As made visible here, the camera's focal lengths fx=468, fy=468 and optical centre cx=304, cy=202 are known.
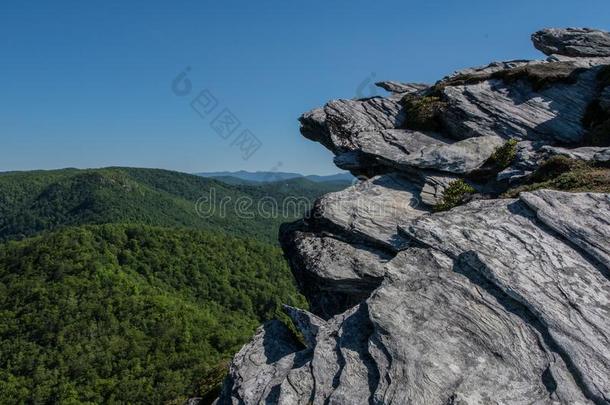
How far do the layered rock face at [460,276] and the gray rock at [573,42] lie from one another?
7.62m

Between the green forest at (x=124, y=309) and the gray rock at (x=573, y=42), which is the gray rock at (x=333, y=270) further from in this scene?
the green forest at (x=124, y=309)

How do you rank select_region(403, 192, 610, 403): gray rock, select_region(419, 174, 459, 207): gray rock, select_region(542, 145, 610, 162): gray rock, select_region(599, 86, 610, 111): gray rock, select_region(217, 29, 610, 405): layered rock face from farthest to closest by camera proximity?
select_region(599, 86, 610, 111): gray rock → select_region(419, 174, 459, 207): gray rock → select_region(542, 145, 610, 162): gray rock → select_region(217, 29, 610, 405): layered rock face → select_region(403, 192, 610, 403): gray rock

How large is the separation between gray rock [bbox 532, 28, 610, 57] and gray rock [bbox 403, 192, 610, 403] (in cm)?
1983

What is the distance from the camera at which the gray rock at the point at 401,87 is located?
2933 centimetres

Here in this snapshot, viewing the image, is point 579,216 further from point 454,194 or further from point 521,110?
point 521,110

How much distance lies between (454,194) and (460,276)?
6.07 m

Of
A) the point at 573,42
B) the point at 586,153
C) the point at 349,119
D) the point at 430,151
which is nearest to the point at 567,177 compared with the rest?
the point at 586,153

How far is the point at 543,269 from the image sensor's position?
37.3ft

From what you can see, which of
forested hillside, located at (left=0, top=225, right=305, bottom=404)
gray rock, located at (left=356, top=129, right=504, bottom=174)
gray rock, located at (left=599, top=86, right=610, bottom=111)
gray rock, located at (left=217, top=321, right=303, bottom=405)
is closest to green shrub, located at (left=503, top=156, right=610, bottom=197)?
gray rock, located at (left=356, top=129, right=504, bottom=174)

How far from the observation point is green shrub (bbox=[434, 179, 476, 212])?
16.9m

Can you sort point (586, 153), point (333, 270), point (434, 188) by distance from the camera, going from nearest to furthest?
point (333, 270)
point (586, 153)
point (434, 188)

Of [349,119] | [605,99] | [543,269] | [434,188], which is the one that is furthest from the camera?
[349,119]

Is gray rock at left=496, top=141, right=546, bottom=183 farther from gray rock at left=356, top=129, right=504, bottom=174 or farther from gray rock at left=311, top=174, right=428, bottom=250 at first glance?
gray rock at left=311, top=174, right=428, bottom=250

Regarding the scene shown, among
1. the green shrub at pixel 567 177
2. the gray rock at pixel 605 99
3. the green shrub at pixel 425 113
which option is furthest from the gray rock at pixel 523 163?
the green shrub at pixel 425 113
